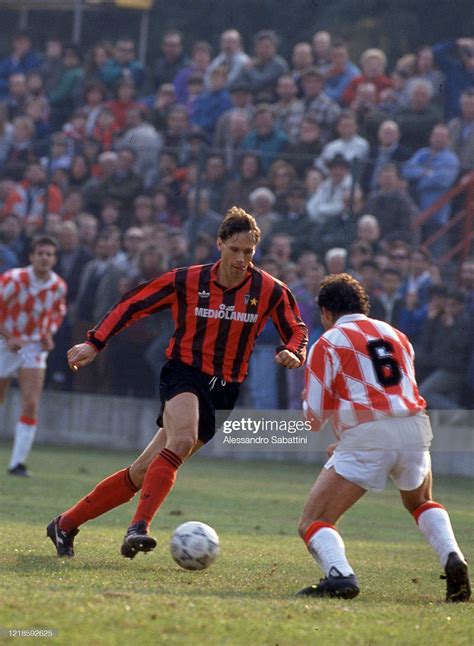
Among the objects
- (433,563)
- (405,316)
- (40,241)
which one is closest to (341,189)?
(405,316)

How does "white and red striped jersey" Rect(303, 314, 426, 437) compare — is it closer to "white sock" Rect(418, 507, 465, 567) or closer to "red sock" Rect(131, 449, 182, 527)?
"white sock" Rect(418, 507, 465, 567)

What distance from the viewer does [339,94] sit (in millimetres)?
17641

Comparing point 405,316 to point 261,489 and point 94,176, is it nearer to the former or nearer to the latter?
point 261,489

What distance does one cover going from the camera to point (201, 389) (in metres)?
7.93

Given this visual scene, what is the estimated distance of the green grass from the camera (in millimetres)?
5230

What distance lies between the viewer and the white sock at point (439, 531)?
6.66m

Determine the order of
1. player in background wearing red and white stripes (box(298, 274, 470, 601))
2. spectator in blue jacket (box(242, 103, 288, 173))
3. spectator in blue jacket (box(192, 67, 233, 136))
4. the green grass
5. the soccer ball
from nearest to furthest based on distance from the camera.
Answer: the green grass → player in background wearing red and white stripes (box(298, 274, 470, 601)) → the soccer ball → spectator in blue jacket (box(242, 103, 288, 173)) → spectator in blue jacket (box(192, 67, 233, 136))

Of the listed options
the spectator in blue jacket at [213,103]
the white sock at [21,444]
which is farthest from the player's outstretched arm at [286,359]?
the spectator in blue jacket at [213,103]

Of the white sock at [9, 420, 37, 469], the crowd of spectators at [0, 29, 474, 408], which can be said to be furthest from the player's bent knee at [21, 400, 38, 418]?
the crowd of spectators at [0, 29, 474, 408]

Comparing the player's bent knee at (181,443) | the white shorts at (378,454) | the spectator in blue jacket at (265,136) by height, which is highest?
the spectator in blue jacket at (265,136)

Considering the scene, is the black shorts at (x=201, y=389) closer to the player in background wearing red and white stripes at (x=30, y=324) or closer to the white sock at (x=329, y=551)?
the white sock at (x=329, y=551)

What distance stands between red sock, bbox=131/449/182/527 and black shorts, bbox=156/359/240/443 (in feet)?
1.21

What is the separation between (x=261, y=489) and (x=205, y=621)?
28.0 feet

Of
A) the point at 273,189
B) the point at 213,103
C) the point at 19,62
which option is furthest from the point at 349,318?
the point at 19,62
